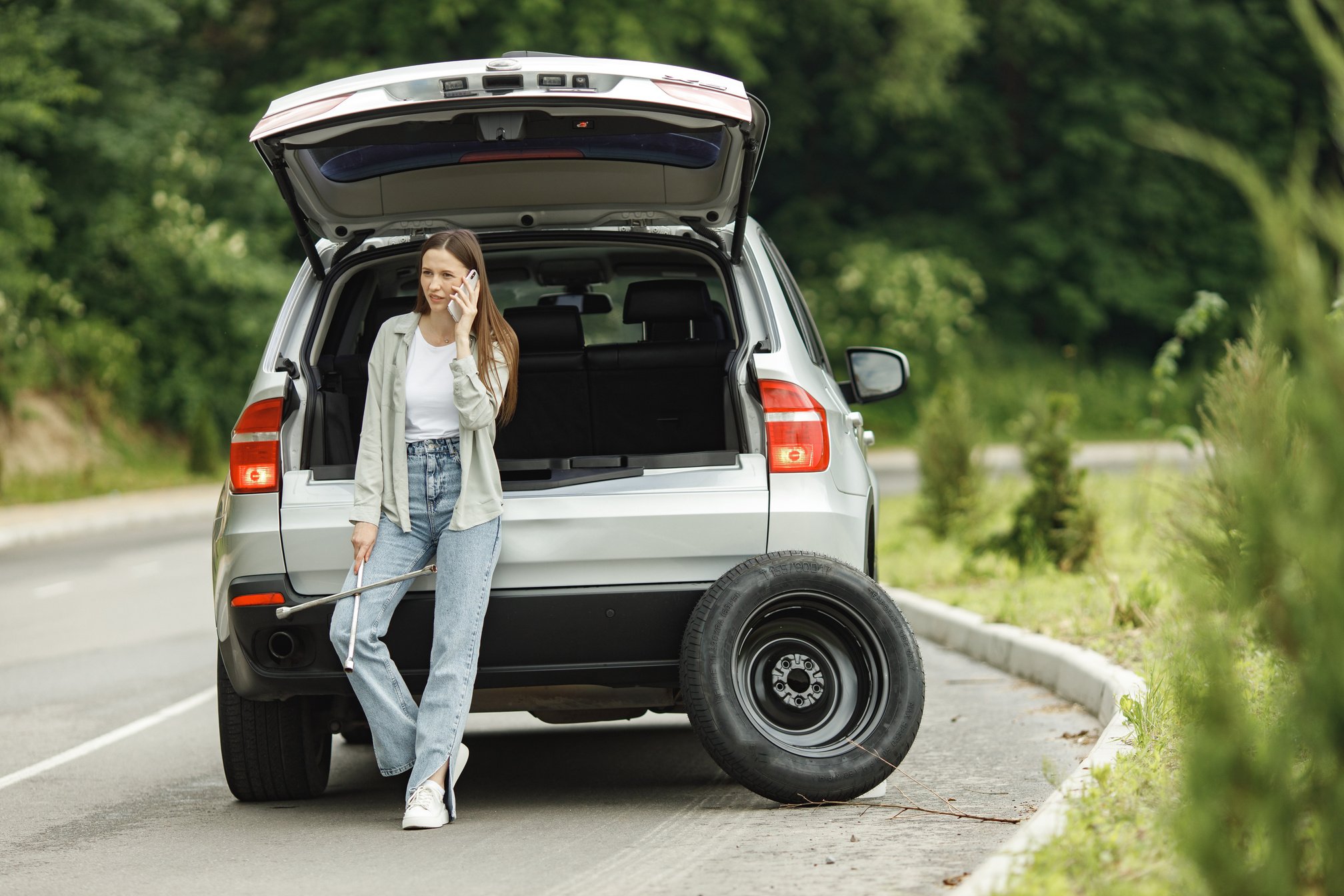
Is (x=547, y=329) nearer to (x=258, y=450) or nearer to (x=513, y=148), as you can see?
(x=513, y=148)

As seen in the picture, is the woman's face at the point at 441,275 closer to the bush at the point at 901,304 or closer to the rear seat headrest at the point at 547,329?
the rear seat headrest at the point at 547,329

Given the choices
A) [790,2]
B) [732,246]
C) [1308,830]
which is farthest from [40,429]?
[1308,830]

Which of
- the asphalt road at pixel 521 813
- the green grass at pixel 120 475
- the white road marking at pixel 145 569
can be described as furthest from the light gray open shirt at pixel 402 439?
the green grass at pixel 120 475

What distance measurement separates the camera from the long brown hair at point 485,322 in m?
5.50

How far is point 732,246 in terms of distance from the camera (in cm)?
592

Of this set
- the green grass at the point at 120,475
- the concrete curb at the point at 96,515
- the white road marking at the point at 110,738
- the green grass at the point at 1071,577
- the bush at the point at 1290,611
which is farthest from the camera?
the green grass at the point at 120,475

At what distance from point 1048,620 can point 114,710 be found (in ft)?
15.4

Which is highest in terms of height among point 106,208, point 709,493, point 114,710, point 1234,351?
point 106,208

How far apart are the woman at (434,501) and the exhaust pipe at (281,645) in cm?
20

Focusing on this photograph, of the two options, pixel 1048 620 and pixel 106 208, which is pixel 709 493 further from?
pixel 106 208

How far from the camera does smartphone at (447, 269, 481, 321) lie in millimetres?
5473

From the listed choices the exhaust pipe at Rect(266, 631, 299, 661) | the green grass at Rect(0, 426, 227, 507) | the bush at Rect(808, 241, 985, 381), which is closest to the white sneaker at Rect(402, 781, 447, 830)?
the exhaust pipe at Rect(266, 631, 299, 661)

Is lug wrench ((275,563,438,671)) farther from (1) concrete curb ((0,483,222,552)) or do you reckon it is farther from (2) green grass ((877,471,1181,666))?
(1) concrete curb ((0,483,222,552))

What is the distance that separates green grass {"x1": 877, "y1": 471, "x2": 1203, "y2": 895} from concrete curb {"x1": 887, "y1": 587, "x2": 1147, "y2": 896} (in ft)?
0.20
